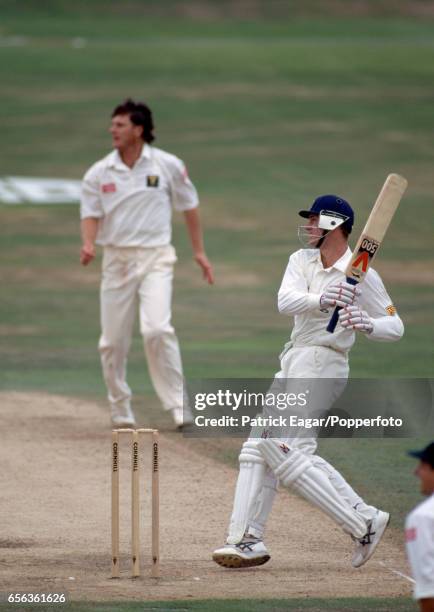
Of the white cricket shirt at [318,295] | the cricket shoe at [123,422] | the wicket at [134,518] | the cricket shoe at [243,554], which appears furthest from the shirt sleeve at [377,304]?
the cricket shoe at [123,422]

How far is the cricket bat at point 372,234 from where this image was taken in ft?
26.6

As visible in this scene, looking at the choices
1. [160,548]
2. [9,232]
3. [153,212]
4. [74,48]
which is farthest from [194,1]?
[160,548]

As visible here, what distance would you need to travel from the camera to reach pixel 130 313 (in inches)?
485

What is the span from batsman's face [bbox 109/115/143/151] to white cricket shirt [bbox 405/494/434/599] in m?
7.02

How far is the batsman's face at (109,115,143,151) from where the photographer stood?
12.2 metres

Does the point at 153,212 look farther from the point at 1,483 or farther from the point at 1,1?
the point at 1,1

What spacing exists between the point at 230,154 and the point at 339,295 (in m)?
22.7

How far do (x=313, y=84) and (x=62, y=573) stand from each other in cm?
2994

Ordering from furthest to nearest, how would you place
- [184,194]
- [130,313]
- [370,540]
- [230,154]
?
[230,154] < [184,194] < [130,313] < [370,540]

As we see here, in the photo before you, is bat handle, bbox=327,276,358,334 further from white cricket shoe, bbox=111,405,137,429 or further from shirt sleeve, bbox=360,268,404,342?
white cricket shoe, bbox=111,405,137,429

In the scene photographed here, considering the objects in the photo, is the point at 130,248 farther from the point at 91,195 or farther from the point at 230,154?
the point at 230,154

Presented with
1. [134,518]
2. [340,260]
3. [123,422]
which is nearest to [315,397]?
[340,260]

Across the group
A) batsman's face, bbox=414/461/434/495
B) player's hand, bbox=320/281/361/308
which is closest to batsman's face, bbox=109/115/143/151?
player's hand, bbox=320/281/361/308

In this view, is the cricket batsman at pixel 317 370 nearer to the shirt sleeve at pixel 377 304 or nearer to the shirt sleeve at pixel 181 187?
the shirt sleeve at pixel 377 304
